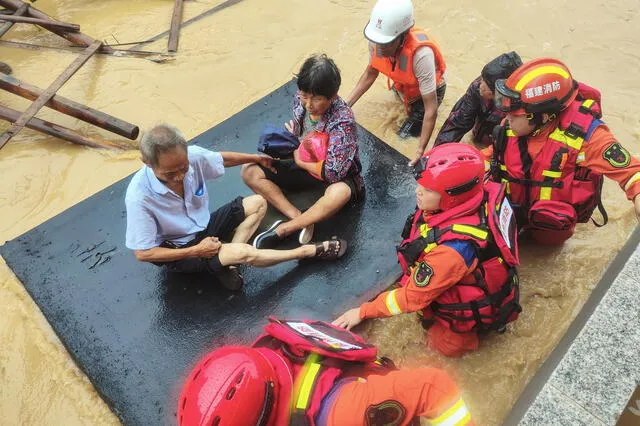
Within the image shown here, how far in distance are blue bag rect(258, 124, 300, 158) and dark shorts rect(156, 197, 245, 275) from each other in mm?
429

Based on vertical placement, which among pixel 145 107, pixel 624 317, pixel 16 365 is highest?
pixel 624 317

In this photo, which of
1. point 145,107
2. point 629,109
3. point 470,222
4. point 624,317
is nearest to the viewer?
point 624,317

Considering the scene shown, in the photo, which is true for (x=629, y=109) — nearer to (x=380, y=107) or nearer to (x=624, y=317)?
(x=380, y=107)

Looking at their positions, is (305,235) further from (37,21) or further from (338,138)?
(37,21)

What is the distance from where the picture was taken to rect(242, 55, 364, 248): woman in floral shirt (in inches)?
116

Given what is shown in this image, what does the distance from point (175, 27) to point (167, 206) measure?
3981mm

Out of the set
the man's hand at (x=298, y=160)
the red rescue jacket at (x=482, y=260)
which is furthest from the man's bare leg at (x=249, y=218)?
the red rescue jacket at (x=482, y=260)

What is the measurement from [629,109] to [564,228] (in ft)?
7.74

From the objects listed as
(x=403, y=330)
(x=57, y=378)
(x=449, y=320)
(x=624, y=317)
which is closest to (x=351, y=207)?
(x=403, y=330)

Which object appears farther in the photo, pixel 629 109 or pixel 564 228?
pixel 629 109

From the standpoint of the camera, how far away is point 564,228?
9.85 feet

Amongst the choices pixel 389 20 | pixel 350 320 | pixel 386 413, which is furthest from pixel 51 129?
pixel 386 413

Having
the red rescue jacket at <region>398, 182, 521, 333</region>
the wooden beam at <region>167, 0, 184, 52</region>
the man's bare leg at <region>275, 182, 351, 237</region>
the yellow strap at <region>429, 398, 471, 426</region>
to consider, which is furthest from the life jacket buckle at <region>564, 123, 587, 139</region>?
the wooden beam at <region>167, 0, 184, 52</region>

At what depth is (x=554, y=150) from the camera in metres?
2.76
